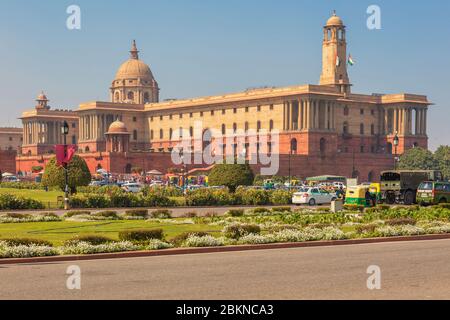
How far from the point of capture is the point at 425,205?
179 ft

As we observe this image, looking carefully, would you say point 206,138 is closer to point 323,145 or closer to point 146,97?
point 323,145

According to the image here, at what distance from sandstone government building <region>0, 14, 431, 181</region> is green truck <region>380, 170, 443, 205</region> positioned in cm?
6161

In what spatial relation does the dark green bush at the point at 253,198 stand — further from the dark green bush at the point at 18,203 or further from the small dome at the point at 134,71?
the small dome at the point at 134,71

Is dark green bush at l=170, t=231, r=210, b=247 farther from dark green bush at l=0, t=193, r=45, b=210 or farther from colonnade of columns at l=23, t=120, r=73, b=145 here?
colonnade of columns at l=23, t=120, r=73, b=145

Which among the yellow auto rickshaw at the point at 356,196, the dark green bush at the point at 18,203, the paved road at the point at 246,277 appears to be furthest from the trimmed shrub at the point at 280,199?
the paved road at the point at 246,277

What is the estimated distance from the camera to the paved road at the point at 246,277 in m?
15.3

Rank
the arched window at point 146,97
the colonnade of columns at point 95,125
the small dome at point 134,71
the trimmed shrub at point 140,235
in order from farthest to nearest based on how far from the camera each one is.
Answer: the small dome at point 134,71 → the arched window at point 146,97 → the colonnade of columns at point 95,125 → the trimmed shrub at point 140,235

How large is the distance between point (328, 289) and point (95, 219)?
23.6 meters

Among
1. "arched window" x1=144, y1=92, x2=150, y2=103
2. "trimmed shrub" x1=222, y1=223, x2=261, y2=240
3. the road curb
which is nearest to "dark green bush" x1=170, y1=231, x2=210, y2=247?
the road curb

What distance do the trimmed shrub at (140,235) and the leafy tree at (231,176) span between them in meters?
46.9

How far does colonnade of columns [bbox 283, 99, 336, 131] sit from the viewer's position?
456 ft

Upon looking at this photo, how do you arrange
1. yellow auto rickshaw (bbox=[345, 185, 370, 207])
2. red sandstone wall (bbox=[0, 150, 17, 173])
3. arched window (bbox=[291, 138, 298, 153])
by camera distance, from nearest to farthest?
yellow auto rickshaw (bbox=[345, 185, 370, 207]), arched window (bbox=[291, 138, 298, 153]), red sandstone wall (bbox=[0, 150, 17, 173])
